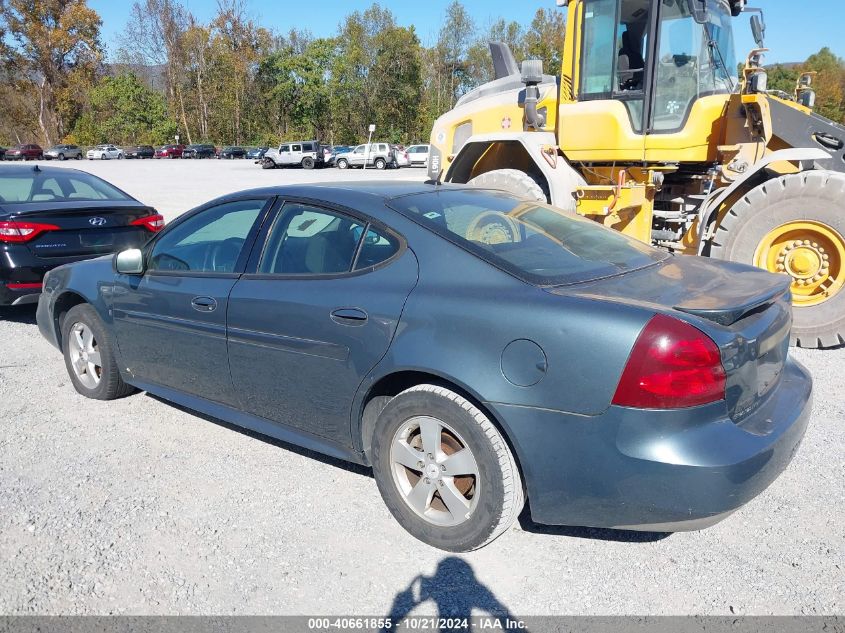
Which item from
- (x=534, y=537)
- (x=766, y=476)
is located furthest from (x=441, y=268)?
(x=766, y=476)

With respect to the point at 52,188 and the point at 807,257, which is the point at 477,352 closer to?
the point at 807,257

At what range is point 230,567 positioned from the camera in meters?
2.83

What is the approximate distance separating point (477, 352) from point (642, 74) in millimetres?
5334

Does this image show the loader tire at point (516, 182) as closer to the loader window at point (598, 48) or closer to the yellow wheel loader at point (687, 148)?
the yellow wheel loader at point (687, 148)

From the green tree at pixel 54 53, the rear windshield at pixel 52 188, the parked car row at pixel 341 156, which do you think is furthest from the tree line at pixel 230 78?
the rear windshield at pixel 52 188

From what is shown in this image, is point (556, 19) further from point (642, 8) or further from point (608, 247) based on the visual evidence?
point (608, 247)

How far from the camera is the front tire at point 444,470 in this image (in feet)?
8.82

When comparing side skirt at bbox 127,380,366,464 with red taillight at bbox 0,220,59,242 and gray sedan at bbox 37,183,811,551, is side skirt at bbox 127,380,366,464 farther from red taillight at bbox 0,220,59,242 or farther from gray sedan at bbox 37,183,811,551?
red taillight at bbox 0,220,59,242

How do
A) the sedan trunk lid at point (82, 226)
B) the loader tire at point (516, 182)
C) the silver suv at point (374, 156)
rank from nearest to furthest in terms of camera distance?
the sedan trunk lid at point (82, 226) < the loader tire at point (516, 182) < the silver suv at point (374, 156)

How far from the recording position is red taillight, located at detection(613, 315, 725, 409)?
2408 mm

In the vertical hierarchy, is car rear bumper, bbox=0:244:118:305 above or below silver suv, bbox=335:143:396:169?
above

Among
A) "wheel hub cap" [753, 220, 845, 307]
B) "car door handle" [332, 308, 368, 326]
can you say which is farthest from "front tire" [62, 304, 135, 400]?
"wheel hub cap" [753, 220, 845, 307]

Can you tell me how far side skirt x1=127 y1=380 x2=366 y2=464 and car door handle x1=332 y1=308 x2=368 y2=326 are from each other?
0.63m

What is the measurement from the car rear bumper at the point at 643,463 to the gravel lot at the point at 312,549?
0.31 metres
